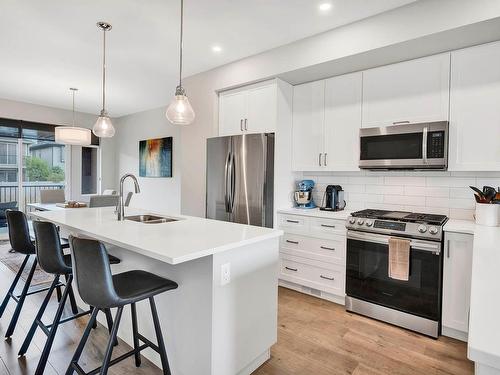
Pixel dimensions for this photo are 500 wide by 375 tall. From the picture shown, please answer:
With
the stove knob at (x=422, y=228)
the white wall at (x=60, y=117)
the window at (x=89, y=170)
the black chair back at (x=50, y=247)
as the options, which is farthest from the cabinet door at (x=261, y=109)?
the window at (x=89, y=170)

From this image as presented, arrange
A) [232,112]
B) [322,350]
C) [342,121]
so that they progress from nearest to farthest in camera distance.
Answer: [322,350], [342,121], [232,112]

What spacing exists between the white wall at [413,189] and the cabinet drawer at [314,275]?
856 millimetres

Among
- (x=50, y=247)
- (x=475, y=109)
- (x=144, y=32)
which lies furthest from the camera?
(x=144, y=32)

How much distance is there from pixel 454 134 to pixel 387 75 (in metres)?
0.85

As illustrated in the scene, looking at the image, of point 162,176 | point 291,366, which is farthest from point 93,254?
point 162,176

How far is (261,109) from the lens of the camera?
138 inches

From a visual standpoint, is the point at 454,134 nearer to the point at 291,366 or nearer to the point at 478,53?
the point at 478,53

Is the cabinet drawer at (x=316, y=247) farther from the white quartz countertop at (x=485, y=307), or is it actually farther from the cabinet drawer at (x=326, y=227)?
the white quartz countertop at (x=485, y=307)

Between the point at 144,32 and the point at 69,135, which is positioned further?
the point at 69,135

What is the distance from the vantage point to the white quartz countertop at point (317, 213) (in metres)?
3.00

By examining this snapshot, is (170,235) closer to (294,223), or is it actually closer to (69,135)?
(294,223)

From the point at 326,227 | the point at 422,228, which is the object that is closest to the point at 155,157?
the point at 326,227

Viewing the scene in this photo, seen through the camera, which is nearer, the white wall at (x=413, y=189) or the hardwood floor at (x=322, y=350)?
the hardwood floor at (x=322, y=350)

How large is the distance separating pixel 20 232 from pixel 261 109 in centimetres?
261
